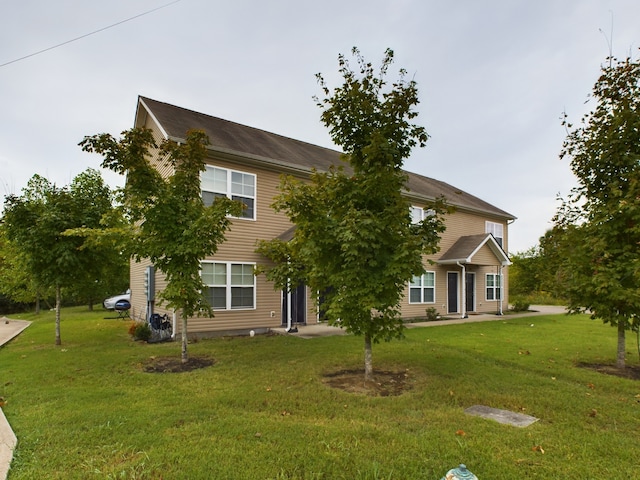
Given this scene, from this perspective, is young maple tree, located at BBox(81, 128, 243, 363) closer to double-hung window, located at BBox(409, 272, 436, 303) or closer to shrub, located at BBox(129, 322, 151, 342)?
shrub, located at BBox(129, 322, 151, 342)

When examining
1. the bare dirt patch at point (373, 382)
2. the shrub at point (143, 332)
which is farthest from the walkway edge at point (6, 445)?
the shrub at point (143, 332)

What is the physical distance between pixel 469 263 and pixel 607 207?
36.0 feet

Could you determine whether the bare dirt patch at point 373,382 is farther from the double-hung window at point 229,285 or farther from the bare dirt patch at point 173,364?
the double-hung window at point 229,285

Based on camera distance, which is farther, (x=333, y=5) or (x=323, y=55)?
(x=323, y=55)

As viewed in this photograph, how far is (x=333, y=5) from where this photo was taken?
1038 centimetres

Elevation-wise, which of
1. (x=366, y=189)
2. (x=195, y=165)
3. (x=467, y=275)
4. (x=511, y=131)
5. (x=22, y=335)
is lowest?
(x=22, y=335)

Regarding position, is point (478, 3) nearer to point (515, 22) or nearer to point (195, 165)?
point (515, 22)

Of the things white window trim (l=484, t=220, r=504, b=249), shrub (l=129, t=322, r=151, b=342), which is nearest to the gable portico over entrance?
white window trim (l=484, t=220, r=504, b=249)

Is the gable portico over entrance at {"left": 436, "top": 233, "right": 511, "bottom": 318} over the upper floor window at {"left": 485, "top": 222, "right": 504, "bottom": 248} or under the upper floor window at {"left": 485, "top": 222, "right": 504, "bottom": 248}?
under

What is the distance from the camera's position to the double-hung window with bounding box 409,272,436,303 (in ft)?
55.3

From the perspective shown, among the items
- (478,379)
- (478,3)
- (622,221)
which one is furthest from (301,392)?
(478,3)

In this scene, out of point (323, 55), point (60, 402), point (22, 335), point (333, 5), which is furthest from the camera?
point (22, 335)

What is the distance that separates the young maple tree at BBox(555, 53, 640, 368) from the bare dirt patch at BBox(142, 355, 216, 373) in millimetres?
7410

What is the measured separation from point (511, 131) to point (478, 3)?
21.4 feet
